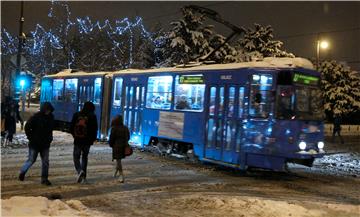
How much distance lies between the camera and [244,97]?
14.5 m

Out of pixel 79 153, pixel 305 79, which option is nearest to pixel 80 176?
pixel 79 153

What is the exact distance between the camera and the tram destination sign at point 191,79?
1639 cm

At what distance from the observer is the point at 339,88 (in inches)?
1954

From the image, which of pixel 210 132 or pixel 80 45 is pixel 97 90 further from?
pixel 80 45

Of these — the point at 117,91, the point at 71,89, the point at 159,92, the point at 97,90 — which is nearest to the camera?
the point at 159,92

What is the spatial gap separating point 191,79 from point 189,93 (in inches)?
17.7

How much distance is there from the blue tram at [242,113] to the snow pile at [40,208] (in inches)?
241

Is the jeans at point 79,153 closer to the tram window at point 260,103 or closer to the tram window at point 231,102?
the tram window at point 231,102

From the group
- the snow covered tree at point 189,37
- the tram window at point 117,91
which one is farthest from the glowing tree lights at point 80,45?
the tram window at point 117,91

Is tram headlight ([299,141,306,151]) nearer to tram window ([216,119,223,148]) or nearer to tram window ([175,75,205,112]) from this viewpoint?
tram window ([216,119,223,148])

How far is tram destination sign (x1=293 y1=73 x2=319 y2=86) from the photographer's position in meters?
14.2

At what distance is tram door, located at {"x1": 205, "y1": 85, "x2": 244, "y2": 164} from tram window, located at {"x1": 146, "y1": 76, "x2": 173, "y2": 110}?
8.10 feet

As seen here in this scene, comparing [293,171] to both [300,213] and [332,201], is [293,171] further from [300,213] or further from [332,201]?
[300,213]

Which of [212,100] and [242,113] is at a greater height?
[212,100]
